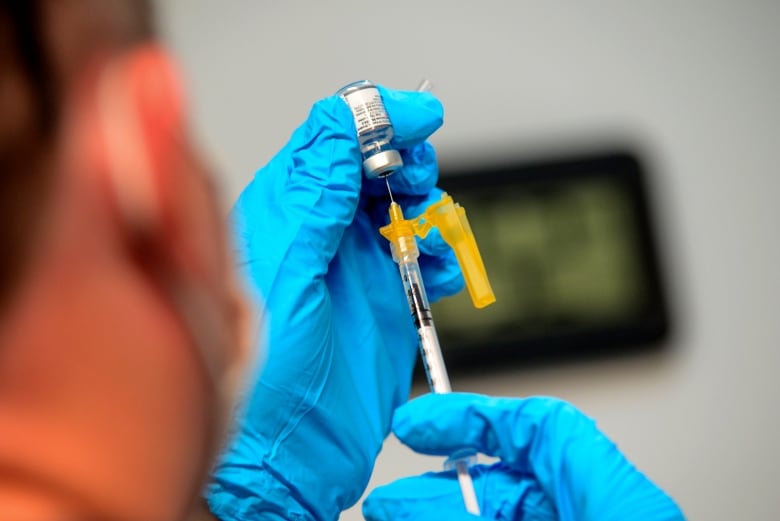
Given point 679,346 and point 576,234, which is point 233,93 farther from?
point 679,346

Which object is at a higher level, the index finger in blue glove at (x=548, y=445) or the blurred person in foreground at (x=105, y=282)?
the blurred person in foreground at (x=105, y=282)

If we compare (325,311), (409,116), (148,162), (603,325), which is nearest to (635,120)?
(603,325)

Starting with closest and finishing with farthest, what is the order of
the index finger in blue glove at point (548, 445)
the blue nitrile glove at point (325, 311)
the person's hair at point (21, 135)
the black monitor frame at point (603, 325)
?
the person's hair at point (21, 135)
the index finger in blue glove at point (548, 445)
the blue nitrile glove at point (325, 311)
the black monitor frame at point (603, 325)

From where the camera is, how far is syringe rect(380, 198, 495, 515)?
→ 96 centimetres

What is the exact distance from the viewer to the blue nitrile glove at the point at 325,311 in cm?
93

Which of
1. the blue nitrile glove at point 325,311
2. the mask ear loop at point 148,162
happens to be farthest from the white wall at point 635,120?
the mask ear loop at point 148,162

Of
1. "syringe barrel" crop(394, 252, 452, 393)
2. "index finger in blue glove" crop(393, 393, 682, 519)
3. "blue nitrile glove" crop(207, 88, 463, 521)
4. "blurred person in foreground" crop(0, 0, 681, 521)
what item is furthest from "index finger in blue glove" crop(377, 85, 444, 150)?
"blurred person in foreground" crop(0, 0, 681, 521)

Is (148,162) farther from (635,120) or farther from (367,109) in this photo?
(635,120)

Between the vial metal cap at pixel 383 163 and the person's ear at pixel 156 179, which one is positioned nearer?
the person's ear at pixel 156 179

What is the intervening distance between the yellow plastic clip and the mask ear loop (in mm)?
571

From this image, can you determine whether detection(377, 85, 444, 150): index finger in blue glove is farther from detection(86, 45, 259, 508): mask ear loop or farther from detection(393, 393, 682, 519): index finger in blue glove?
detection(86, 45, 259, 508): mask ear loop

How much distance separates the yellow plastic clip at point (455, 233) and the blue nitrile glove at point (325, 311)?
0.05 meters

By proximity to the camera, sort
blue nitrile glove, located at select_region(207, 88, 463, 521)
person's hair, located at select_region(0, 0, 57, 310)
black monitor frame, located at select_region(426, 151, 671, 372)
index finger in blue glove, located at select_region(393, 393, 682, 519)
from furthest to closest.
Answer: black monitor frame, located at select_region(426, 151, 671, 372) → blue nitrile glove, located at select_region(207, 88, 463, 521) → index finger in blue glove, located at select_region(393, 393, 682, 519) → person's hair, located at select_region(0, 0, 57, 310)

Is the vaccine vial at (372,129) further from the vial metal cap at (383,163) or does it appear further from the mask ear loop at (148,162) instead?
the mask ear loop at (148,162)
